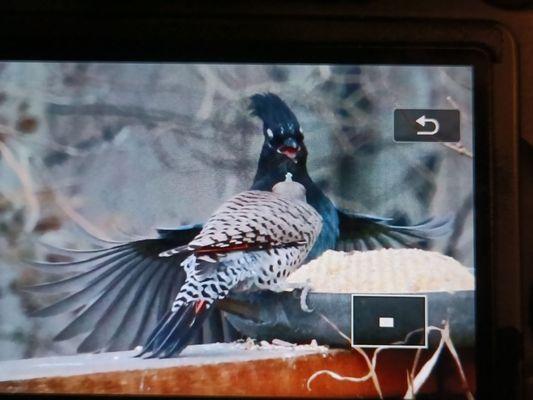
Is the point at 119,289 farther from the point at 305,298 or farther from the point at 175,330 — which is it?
the point at 305,298

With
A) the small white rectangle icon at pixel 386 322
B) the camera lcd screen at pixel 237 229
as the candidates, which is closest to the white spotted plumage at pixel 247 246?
the camera lcd screen at pixel 237 229

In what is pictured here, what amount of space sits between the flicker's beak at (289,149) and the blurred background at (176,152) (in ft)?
0.06

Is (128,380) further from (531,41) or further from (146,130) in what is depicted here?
(531,41)

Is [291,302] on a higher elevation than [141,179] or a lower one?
lower

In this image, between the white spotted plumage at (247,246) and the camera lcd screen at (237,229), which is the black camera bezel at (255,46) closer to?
the camera lcd screen at (237,229)

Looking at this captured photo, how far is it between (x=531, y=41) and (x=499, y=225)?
215 mm

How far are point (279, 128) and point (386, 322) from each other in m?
0.25

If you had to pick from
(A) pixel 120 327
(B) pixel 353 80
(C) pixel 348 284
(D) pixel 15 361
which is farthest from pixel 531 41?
(D) pixel 15 361

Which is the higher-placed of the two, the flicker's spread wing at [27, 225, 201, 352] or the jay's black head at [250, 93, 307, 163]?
the jay's black head at [250, 93, 307, 163]

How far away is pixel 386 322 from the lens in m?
0.70

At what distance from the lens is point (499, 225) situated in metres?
0.71

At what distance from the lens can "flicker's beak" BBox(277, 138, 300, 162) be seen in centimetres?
73
